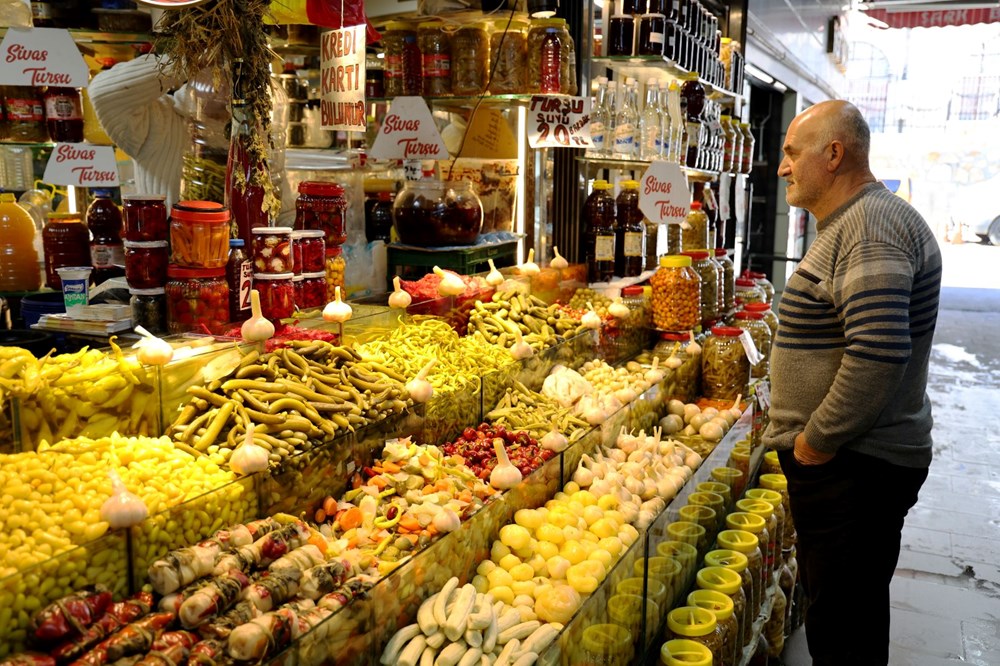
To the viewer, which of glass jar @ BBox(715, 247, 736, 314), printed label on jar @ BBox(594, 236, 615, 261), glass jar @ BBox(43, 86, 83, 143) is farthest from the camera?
glass jar @ BBox(715, 247, 736, 314)

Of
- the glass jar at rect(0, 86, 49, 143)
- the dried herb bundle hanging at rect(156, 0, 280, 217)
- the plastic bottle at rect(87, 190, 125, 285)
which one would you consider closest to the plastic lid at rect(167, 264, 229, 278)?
the dried herb bundle hanging at rect(156, 0, 280, 217)

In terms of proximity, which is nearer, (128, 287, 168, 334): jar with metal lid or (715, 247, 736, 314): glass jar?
(128, 287, 168, 334): jar with metal lid

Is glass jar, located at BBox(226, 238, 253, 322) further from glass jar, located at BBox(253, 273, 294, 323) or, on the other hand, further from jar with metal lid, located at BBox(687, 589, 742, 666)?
jar with metal lid, located at BBox(687, 589, 742, 666)

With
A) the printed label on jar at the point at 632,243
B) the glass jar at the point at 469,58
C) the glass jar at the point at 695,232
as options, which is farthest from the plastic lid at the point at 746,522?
the glass jar at the point at 695,232

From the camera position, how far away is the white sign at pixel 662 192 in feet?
14.0

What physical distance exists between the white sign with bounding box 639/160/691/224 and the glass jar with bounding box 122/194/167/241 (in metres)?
2.64

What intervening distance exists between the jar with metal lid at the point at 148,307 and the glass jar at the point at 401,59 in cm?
179

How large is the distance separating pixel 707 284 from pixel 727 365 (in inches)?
30.5

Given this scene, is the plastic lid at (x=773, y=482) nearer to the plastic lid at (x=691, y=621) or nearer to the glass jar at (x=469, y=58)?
the plastic lid at (x=691, y=621)

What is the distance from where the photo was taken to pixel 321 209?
109 inches

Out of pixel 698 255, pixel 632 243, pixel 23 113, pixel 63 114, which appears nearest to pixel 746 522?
pixel 632 243

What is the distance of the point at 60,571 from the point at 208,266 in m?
0.97

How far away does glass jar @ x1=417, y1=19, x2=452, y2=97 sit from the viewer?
3.65m

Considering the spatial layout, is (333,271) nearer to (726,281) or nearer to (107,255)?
(107,255)
